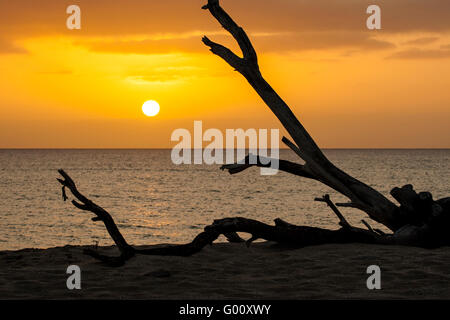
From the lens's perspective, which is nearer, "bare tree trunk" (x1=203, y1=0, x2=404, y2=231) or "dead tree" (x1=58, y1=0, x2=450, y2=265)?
"dead tree" (x1=58, y1=0, x2=450, y2=265)

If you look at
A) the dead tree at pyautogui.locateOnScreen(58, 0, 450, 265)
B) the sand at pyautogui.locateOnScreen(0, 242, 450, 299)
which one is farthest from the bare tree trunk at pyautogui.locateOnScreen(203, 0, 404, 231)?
the sand at pyautogui.locateOnScreen(0, 242, 450, 299)

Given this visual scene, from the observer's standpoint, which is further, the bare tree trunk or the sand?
the bare tree trunk

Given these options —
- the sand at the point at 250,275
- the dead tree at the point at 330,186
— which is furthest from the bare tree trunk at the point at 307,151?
the sand at the point at 250,275

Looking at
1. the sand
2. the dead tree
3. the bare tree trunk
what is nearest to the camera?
the sand

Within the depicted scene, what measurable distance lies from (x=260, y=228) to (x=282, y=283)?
2049 mm

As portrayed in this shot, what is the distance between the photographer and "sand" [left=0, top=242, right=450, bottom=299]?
753cm

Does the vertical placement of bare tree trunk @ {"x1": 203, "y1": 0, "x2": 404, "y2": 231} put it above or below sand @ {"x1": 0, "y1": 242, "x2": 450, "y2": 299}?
above

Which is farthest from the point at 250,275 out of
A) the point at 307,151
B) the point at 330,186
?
the point at 307,151

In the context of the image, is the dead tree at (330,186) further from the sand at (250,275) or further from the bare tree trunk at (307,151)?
the sand at (250,275)

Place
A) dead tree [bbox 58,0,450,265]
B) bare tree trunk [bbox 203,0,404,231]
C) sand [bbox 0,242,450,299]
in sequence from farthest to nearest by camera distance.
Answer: bare tree trunk [bbox 203,0,404,231], dead tree [bbox 58,0,450,265], sand [bbox 0,242,450,299]

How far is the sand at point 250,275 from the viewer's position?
753cm

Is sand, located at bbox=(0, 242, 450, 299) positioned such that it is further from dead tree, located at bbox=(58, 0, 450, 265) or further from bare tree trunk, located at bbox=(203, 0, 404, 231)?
bare tree trunk, located at bbox=(203, 0, 404, 231)
